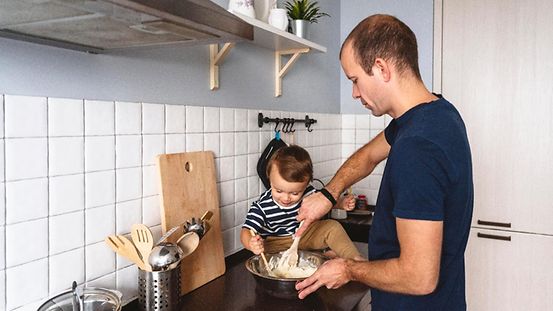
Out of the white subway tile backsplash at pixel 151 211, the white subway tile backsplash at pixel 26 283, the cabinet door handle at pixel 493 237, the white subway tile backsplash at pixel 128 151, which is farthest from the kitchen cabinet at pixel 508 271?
the white subway tile backsplash at pixel 26 283

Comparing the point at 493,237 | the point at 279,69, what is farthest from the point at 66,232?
the point at 493,237

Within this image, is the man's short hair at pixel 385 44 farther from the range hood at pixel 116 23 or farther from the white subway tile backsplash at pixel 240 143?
the white subway tile backsplash at pixel 240 143

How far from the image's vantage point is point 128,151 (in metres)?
1.31

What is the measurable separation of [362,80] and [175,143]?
67cm

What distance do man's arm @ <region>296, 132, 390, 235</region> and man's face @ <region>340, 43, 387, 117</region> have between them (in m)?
0.41

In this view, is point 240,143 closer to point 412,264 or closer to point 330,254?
point 330,254

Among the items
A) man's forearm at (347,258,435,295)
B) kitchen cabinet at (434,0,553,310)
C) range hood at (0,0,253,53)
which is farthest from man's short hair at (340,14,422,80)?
kitchen cabinet at (434,0,553,310)

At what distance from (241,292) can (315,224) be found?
1.57ft

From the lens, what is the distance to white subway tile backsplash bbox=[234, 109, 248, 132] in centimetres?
176

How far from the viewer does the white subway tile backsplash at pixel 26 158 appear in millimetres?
1012

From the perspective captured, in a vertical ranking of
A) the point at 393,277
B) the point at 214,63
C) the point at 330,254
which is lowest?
the point at 330,254

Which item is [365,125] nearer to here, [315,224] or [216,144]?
[315,224]

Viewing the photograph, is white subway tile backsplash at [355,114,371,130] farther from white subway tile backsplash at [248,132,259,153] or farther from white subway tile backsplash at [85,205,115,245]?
white subway tile backsplash at [85,205,115,245]

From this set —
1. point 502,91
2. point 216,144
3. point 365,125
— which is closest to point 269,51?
point 216,144
